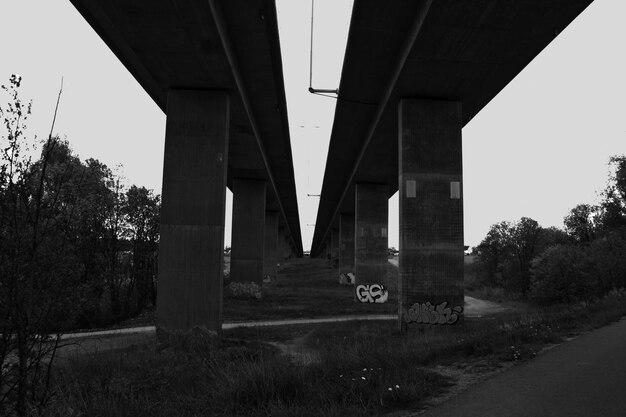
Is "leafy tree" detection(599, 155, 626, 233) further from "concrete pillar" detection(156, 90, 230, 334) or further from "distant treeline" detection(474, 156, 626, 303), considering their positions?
"concrete pillar" detection(156, 90, 230, 334)

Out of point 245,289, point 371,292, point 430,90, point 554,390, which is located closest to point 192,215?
point 430,90

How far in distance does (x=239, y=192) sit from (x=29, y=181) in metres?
30.8

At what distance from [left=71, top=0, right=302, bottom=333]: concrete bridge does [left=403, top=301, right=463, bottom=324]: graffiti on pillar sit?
22.4 feet

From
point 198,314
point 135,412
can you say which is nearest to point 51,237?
point 135,412

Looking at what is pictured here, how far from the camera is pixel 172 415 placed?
20.4ft

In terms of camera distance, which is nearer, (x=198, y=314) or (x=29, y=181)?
(x=29, y=181)

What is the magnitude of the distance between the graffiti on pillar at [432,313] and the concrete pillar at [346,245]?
3383 centimetres

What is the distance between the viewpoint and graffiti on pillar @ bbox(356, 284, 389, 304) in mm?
36250

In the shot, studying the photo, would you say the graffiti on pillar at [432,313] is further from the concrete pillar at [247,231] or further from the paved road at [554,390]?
the concrete pillar at [247,231]

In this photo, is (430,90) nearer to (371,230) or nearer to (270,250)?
(371,230)

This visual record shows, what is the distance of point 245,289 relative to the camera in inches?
1368

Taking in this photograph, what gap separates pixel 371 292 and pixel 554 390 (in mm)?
29574

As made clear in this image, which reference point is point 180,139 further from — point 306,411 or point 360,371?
point 306,411

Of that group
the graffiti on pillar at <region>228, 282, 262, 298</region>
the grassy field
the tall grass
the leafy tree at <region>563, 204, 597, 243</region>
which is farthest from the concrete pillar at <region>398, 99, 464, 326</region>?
the leafy tree at <region>563, 204, 597, 243</region>
